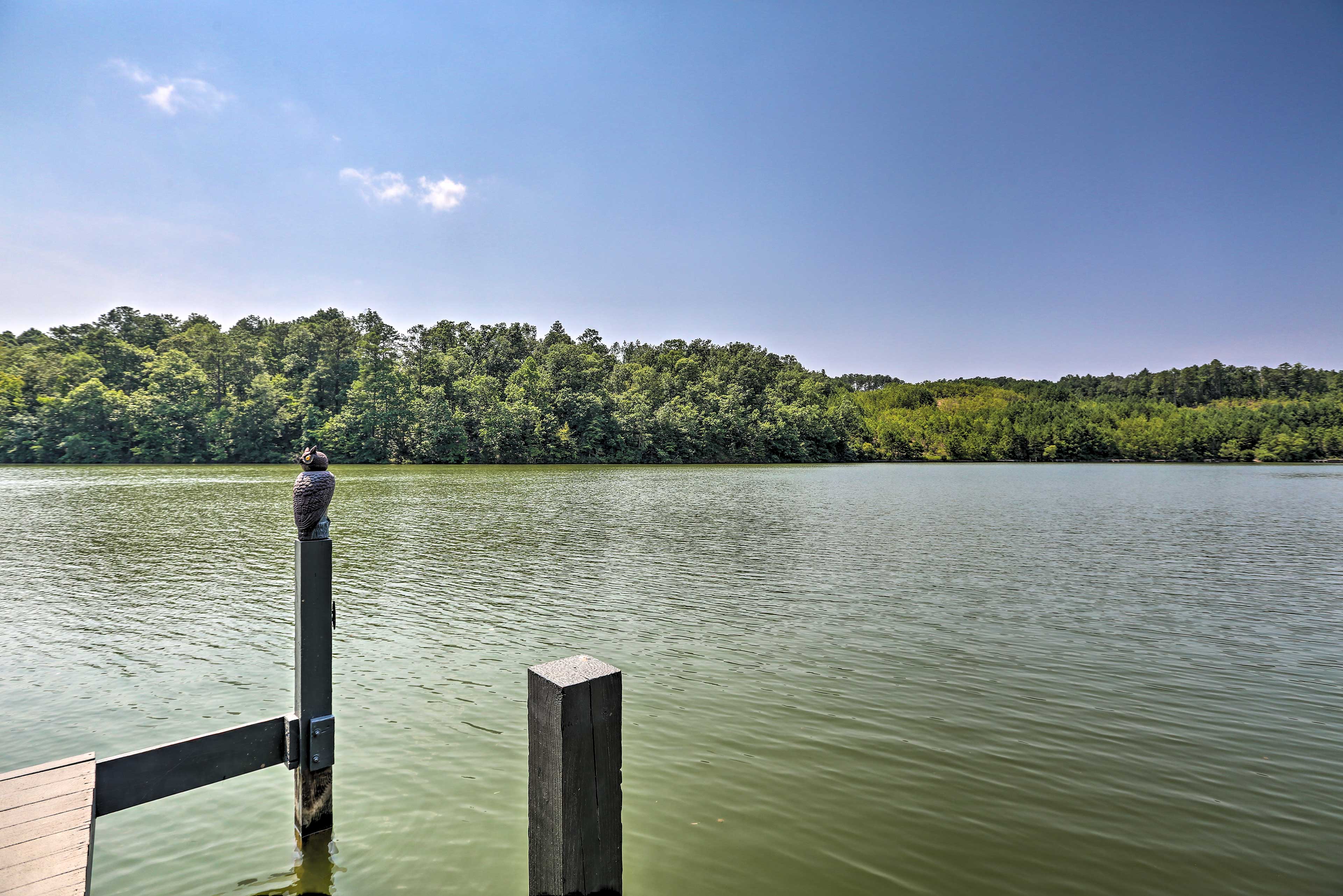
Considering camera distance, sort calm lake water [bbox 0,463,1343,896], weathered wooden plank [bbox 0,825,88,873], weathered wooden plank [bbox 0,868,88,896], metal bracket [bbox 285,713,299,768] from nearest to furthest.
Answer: weathered wooden plank [bbox 0,868,88,896] < weathered wooden plank [bbox 0,825,88,873] < metal bracket [bbox 285,713,299,768] < calm lake water [bbox 0,463,1343,896]

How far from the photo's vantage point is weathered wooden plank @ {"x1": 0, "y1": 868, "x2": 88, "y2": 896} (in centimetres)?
269

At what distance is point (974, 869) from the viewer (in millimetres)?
4371

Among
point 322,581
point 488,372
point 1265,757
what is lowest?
point 1265,757

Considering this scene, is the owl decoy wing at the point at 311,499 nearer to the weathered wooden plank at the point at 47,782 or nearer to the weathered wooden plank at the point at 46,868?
the weathered wooden plank at the point at 47,782

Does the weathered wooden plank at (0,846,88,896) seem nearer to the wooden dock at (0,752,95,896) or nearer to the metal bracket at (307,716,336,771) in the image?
the wooden dock at (0,752,95,896)

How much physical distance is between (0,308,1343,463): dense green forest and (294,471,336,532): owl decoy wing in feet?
258

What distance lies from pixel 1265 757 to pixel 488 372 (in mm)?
102108

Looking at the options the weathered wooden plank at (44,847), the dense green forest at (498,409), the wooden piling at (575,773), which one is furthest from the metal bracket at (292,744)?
the dense green forest at (498,409)

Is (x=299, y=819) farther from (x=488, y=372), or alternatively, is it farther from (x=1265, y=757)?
(x=488, y=372)

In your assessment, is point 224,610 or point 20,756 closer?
point 20,756

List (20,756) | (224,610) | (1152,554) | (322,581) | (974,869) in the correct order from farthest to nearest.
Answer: (1152,554) → (224,610) → (20,756) → (974,869) → (322,581)

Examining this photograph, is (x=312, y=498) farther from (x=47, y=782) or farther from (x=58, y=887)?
(x=58, y=887)

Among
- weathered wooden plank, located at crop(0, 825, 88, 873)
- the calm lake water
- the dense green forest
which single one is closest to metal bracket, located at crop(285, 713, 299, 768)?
the calm lake water

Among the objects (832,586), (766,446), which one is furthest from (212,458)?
Answer: (832,586)
